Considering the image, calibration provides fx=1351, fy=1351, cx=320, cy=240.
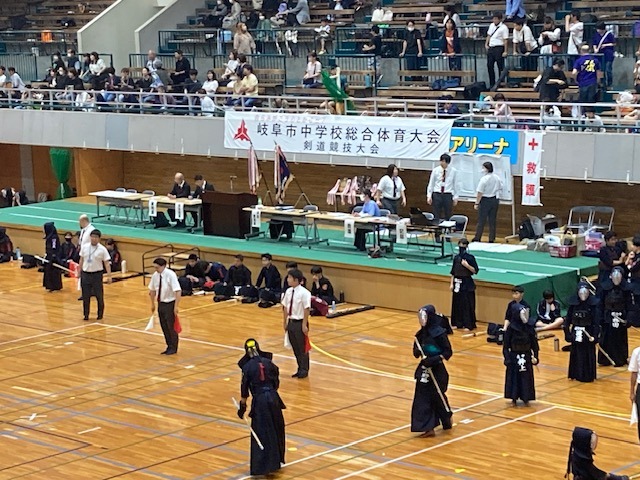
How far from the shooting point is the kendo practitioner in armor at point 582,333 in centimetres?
1892

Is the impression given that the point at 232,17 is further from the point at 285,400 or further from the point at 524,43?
the point at 285,400

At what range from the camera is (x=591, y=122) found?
84.7 feet

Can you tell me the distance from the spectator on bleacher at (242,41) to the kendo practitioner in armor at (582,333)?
724 inches

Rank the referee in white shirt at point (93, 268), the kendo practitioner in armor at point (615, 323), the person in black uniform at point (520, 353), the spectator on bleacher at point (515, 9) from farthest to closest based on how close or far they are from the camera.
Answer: the spectator on bleacher at point (515, 9) → the referee in white shirt at point (93, 268) → the kendo practitioner in armor at point (615, 323) → the person in black uniform at point (520, 353)

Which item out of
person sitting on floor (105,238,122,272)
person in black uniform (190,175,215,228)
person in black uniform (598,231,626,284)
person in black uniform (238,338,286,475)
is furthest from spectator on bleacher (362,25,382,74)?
person in black uniform (238,338,286,475)

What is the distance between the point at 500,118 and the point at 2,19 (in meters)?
25.4

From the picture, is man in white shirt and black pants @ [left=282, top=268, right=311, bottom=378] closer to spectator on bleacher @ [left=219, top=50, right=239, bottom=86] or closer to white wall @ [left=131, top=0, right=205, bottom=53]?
spectator on bleacher @ [left=219, top=50, right=239, bottom=86]

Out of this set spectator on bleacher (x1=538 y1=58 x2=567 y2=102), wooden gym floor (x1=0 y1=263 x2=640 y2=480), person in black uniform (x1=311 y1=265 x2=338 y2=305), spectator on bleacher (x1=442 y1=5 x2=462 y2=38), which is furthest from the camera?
spectator on bleacher (x1=442 y1=5 x2=462 y2=38)

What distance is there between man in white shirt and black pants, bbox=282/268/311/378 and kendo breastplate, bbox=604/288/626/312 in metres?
4.51

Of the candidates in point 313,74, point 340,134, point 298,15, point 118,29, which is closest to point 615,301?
point 340,134

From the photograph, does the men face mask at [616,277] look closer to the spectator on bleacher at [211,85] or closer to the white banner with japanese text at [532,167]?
the white banner with japanese text at [532,167]

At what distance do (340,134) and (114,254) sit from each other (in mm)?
5554

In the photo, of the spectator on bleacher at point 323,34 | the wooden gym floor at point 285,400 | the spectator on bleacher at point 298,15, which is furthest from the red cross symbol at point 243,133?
the spectator on bleacher at point 298,15

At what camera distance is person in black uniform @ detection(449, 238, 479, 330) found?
2247 centimetres
